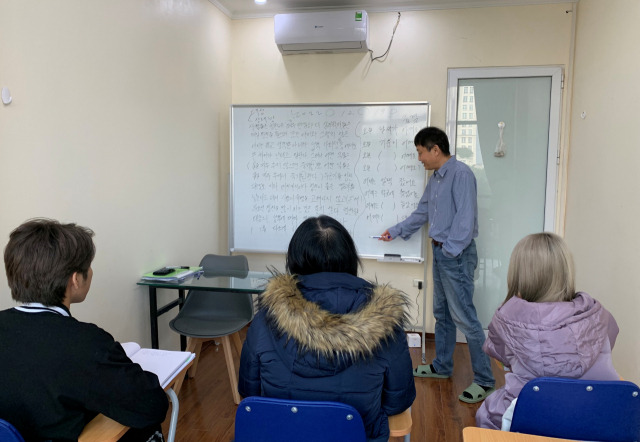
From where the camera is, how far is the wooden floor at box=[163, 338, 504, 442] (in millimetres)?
2336

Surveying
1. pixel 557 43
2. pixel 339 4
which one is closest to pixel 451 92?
pixel 557 43

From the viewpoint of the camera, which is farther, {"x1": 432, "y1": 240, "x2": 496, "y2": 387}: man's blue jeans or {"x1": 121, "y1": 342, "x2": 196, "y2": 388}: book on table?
{"x1": 432, "y1": 240, "x2": 496, "y2": 387}: man's blue jeans

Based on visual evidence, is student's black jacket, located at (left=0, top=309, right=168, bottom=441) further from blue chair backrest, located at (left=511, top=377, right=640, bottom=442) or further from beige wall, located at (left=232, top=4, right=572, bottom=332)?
beige wall, located at (left=232, top=4, right=572, bottom=332)

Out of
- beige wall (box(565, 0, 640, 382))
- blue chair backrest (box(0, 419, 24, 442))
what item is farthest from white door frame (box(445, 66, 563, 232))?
blue chair backrest (box(0, 419, 24, 442))

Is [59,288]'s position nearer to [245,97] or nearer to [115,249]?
[115,249]

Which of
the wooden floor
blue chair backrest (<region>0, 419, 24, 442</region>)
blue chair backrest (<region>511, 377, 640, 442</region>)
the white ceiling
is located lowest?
the wooden floor

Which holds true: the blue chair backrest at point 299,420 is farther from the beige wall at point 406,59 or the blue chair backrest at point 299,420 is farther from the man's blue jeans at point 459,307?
the beige wall at point 406,59

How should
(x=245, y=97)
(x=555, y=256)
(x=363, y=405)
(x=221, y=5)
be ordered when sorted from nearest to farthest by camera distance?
(x=363, y=405)
(x=555, y=256)
(x=221, y=5)
(x=245, y=97)

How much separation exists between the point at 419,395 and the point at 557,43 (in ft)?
9.05

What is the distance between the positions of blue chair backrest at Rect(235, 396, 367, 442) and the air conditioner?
9.86ft

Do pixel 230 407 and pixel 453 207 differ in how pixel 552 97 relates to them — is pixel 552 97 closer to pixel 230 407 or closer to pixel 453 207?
pixel 453 207

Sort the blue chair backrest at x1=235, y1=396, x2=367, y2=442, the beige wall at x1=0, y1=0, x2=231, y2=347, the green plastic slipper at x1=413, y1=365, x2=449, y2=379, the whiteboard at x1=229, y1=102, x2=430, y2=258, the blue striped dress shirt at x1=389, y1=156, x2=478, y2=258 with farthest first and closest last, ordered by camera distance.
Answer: the whiteboard at x1=229, y1=102, x2=430, y2=258, the green plastic slipper at x1=413, y1=365, x2=449, y2=379, the blue striped dress shirt at x1=389, y1=156, x2=478, y2=258, the beige wall at x1=0, y1=0, x2=231, y2=347, the blue chair backrest at x1=235, y1=396, x2=367, y2=442

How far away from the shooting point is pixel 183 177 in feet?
10.4

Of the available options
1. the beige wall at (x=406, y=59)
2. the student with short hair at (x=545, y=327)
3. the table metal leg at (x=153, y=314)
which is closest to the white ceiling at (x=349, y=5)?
the beige wall at (x=406, y=59)
